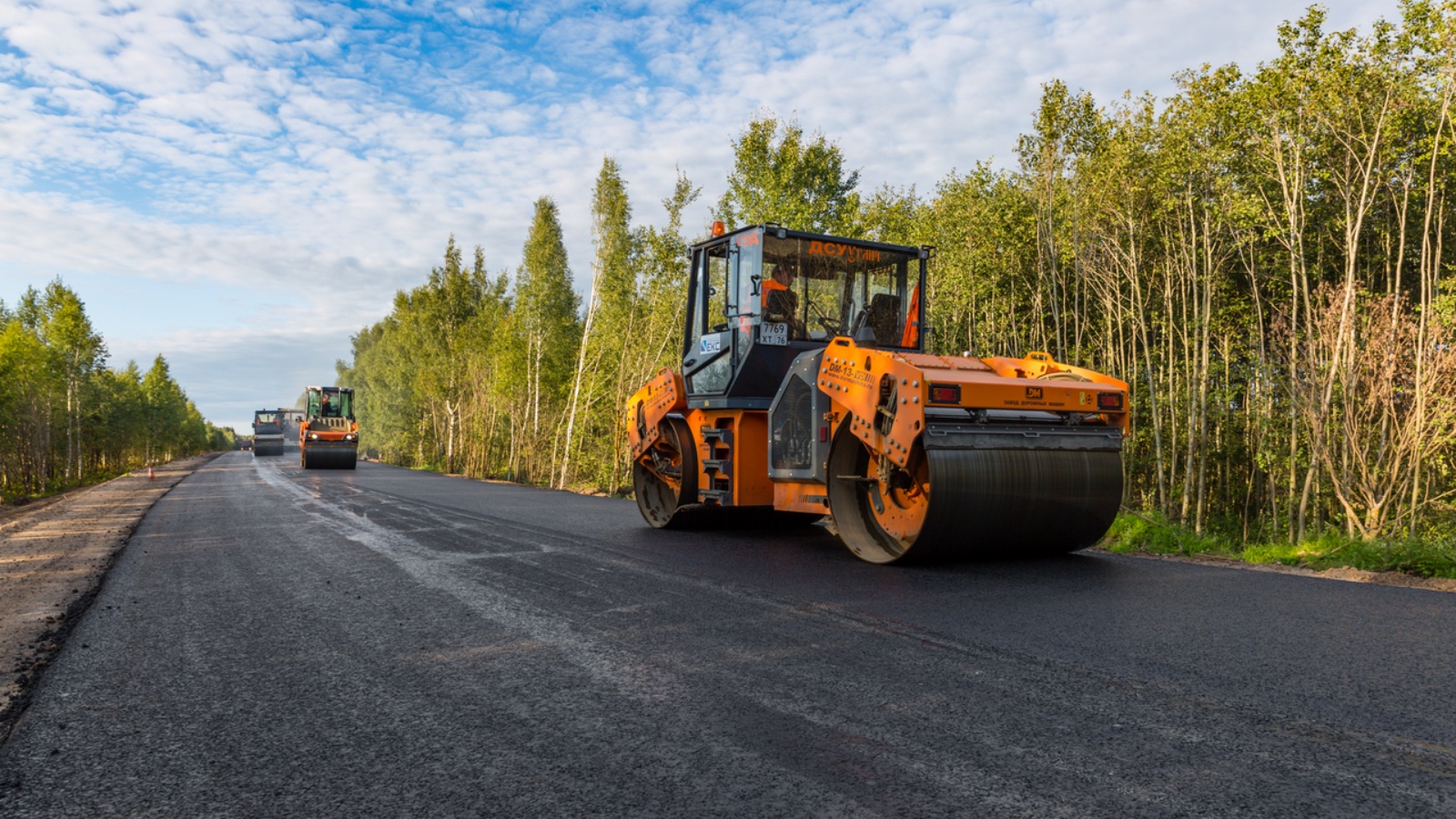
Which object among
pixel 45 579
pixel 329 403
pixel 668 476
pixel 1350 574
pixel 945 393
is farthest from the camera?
pixel 329 403

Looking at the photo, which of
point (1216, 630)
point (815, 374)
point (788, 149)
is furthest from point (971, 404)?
point (788, 149)

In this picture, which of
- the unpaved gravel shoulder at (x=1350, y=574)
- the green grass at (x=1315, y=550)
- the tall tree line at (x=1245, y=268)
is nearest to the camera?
the unpaved gravel shoulder at (x=1350, y=574)

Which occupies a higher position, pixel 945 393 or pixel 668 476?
pixel 945 393

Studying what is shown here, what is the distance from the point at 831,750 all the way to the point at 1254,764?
1.23 meters

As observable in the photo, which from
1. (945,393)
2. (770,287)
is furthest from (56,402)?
(945,393)

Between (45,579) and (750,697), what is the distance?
6118 millimetres

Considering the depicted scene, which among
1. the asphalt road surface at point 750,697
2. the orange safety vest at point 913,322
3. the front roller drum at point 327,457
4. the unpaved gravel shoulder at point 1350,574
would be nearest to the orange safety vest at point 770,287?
the orange safety vest at point 913,322

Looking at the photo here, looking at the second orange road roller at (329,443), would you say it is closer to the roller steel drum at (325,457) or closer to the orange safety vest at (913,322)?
the roller steel drum at (325,457)

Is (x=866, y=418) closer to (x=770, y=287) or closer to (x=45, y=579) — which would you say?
(x=770, y=287)

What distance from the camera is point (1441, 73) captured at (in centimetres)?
1027

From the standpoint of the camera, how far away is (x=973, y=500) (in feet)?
18.9

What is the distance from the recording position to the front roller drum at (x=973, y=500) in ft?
18.9

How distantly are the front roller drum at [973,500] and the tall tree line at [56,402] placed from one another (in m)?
28.9

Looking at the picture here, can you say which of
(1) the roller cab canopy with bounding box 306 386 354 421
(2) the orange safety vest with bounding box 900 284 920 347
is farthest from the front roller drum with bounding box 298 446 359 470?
(2) the orange safety vest with bounding box 900 284 920 347
